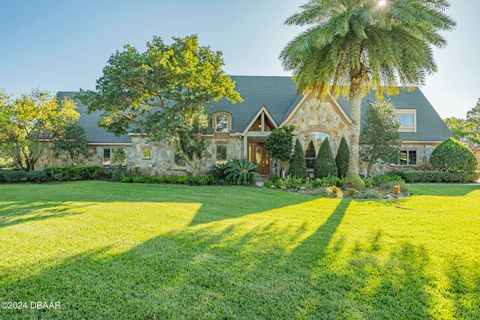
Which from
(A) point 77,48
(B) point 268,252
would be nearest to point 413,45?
(B) point 268,252

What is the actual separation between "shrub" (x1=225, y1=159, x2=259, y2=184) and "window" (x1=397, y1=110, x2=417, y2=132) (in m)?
16.6

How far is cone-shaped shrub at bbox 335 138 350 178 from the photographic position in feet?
58.5

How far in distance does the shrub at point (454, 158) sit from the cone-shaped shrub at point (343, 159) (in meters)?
8.38

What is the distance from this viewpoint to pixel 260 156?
20.2 metres

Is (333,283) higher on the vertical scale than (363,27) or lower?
lower

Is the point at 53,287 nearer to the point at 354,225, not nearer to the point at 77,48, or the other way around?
the point at 354,225

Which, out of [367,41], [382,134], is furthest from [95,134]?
[382,134]

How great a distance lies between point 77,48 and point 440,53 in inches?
864

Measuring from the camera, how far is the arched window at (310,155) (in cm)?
1888

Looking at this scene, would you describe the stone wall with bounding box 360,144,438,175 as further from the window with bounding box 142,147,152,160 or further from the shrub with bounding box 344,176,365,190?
the window with bounding box 142,147,152,160

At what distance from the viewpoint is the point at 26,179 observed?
17.5 metres

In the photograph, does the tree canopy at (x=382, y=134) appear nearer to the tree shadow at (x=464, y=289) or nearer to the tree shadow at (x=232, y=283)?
the tree shadow at (x=232, y=283)

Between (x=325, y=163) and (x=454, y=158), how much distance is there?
433 inches

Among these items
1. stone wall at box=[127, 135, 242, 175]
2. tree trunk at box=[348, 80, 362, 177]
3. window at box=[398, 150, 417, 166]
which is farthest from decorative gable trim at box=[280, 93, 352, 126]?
window at box=[398, 150, 417, 166]
